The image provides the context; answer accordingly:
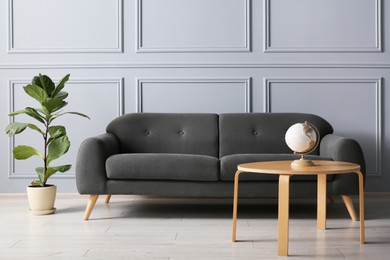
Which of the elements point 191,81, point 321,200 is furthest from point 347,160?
point 191,81

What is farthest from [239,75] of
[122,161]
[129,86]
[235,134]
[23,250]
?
[23,250]

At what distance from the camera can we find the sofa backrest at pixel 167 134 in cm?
387

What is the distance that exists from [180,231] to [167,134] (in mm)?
1041

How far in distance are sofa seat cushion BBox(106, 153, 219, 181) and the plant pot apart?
1.95 feet

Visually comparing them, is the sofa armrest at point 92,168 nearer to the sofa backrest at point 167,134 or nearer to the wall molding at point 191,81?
the sofa backrest at point 167,134

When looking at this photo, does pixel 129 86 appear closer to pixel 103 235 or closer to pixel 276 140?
pixel 276 140

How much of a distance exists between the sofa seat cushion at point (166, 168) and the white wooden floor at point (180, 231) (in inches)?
10.8

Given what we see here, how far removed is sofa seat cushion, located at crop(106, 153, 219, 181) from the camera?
3.30 m

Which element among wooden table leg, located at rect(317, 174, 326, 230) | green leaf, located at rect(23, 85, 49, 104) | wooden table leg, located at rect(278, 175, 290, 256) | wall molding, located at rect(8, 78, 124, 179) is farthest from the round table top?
wall molding, located at rect(8, 78, 124, 179)

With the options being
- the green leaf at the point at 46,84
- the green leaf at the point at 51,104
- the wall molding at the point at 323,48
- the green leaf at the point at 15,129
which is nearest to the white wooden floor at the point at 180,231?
the green leaf at the point at 15,129

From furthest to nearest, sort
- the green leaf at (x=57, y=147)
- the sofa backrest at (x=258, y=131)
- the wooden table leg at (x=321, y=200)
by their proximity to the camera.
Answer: the sofa backrest at (x=258, y=131) < the green leaf at (x=57, y=147) < the wooden table leg at (x=321, y=200)

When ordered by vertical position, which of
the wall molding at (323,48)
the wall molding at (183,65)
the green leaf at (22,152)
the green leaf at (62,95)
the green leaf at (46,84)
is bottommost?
the green leaf at (22,152)

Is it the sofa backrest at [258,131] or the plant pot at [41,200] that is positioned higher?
the sofa backrest at [258,131]

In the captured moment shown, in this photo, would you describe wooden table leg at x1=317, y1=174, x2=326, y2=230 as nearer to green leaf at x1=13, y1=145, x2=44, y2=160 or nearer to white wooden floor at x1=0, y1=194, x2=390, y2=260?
white wooden floor at x1=0, y1=194, x2=390, y2=260
